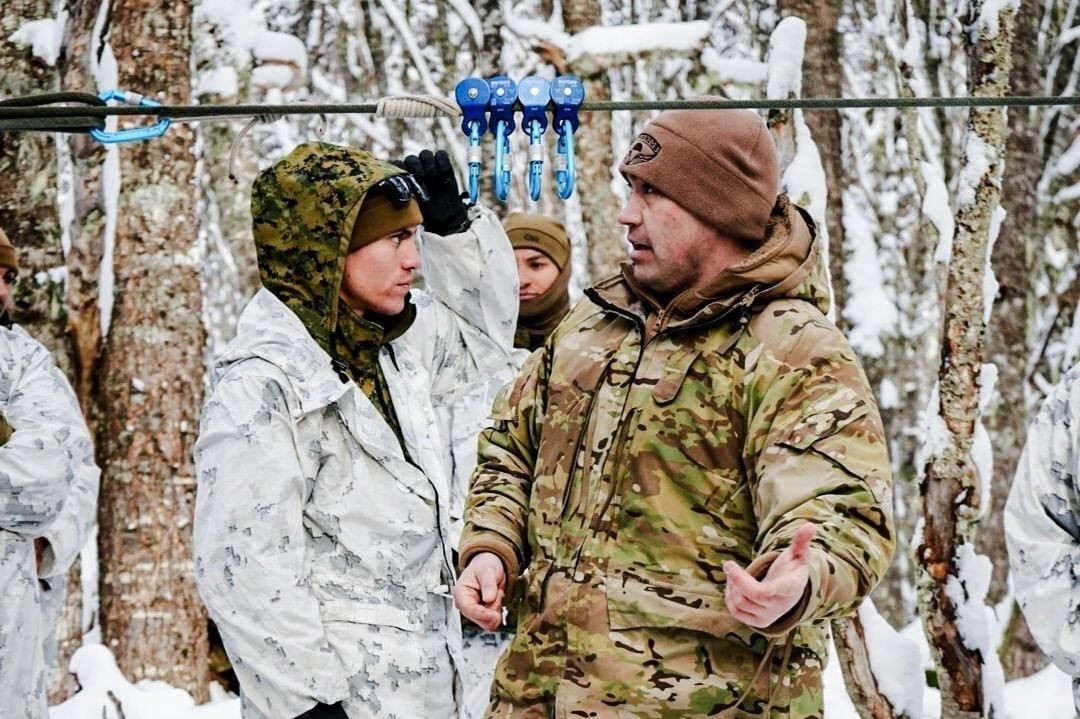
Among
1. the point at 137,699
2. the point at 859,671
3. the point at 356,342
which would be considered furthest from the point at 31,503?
the point at 859,671

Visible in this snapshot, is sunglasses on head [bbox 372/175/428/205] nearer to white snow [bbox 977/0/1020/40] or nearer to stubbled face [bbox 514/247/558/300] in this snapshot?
stubbled face [bbox 514/247/558/300]

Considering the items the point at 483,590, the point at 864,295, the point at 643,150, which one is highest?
the point at 643,150

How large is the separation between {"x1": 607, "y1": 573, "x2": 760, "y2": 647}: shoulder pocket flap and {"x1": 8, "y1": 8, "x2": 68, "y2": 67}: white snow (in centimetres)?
544

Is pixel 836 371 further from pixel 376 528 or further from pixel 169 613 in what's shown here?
pixel 169 613

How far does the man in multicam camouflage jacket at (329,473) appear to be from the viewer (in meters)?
3.25

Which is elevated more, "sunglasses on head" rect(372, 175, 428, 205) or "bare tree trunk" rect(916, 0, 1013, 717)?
"sunglasses on head" rect(372, 175, 428, 205)

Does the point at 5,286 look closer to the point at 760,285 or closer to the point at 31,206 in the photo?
the point at 31,206

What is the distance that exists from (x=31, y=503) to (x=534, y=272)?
7.03 feet

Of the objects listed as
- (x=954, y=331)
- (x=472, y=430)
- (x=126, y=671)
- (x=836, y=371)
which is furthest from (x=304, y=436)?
(x=126, y=671)

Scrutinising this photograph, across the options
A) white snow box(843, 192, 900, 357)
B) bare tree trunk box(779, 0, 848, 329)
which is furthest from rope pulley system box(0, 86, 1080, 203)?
white snow box(843, 192, 900, 357)

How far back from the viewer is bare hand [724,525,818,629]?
7.43ft

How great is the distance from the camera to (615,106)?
3.07 metres

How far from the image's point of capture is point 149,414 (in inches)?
272

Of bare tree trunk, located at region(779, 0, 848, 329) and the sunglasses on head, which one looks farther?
bare tree trunk, located at region(779, 0, 848, 329)
